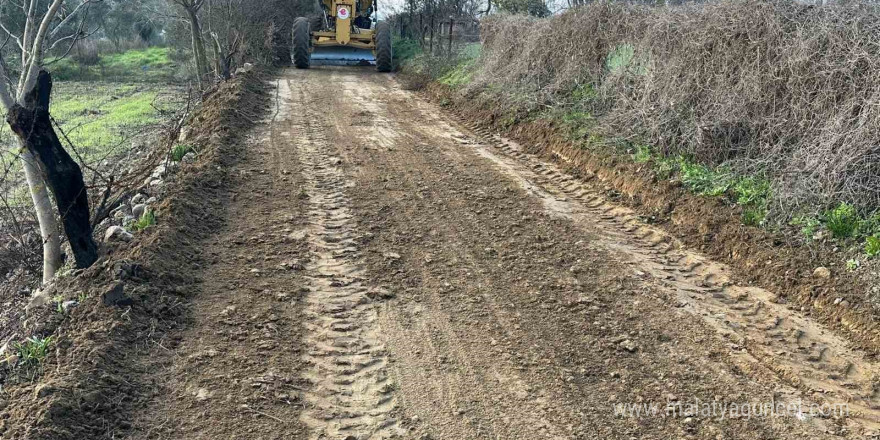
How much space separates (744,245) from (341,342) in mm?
3428

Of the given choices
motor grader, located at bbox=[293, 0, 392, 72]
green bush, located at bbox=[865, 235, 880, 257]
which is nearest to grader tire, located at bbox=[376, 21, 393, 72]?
motor grader, located at bbox=[293, 0, 392, 72]

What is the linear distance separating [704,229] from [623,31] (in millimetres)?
4666

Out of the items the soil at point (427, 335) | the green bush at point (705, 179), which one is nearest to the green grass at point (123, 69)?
the soil at point (427, 335)

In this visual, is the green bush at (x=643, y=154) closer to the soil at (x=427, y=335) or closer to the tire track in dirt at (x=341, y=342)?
the soil at (x=427, y=335)

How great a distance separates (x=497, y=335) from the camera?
4086 mm

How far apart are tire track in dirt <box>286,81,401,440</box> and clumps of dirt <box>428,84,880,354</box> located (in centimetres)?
291

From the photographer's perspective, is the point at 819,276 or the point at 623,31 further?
the point at 623,31

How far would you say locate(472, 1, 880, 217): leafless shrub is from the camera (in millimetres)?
5324

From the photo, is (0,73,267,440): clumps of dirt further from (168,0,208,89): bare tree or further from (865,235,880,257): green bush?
(168,0,208,89): bare tree

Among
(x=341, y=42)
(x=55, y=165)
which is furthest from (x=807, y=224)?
(x=341, y=42)

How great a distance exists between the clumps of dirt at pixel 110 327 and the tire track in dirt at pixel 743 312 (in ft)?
11.4

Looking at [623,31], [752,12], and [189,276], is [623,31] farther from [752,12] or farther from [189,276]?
[189,276]

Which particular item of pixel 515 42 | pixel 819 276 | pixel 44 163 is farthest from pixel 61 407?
pixel 515 42

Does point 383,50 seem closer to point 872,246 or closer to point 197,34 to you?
point 197,34
